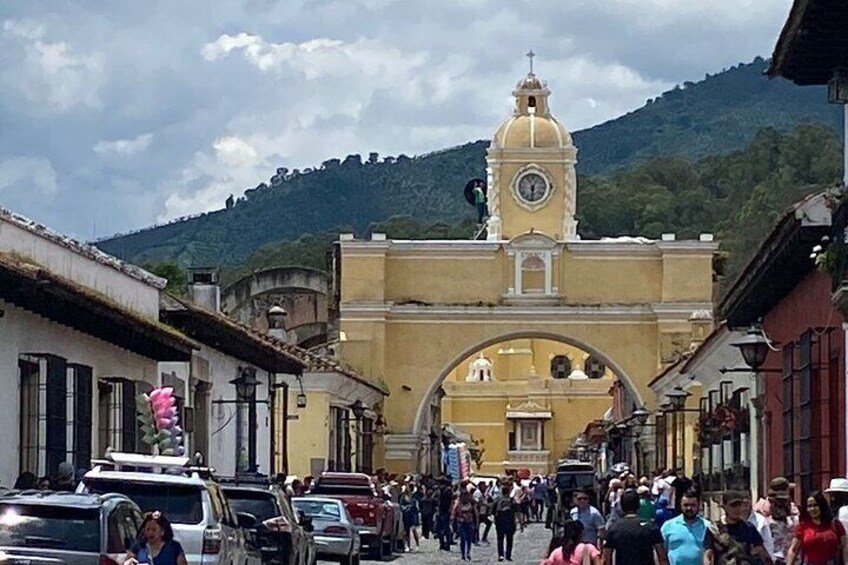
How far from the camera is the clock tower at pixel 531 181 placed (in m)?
85.6

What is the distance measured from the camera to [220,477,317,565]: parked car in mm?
26969

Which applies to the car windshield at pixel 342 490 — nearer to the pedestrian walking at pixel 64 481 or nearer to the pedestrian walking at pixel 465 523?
the pedestrian walking at pixel 465 523

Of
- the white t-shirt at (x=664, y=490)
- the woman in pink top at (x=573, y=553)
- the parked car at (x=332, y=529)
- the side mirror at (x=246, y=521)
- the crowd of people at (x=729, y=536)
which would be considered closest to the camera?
the crowd of people at (x=729, y=536)

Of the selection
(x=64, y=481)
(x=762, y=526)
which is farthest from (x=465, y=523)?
(x=762, y=526)

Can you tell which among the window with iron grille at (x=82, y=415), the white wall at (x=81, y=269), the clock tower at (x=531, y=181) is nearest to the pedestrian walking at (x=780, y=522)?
the white wall at (x=81, y=269)

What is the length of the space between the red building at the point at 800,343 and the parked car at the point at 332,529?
22.9ft

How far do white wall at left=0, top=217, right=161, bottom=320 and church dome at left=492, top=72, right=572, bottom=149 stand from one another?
5150 centimetres

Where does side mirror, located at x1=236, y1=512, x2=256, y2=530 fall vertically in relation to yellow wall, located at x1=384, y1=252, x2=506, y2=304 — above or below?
below

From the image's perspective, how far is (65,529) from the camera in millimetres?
17797

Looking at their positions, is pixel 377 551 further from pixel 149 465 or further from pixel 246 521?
pixel 149 465

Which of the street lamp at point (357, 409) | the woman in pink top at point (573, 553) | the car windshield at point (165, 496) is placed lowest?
the woman in pink top at point (573, 553)

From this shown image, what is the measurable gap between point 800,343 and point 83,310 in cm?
819

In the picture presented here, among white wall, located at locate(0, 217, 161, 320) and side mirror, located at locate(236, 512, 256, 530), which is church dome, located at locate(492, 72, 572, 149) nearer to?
white wall, located at locate(0, 217, 161, 320)

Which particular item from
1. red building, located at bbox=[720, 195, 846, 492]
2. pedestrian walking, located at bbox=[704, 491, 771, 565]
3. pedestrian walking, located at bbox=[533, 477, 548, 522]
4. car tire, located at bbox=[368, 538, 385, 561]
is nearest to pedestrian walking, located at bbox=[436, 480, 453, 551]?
car tire, located at bbox=[368, 538, 385, 561]
